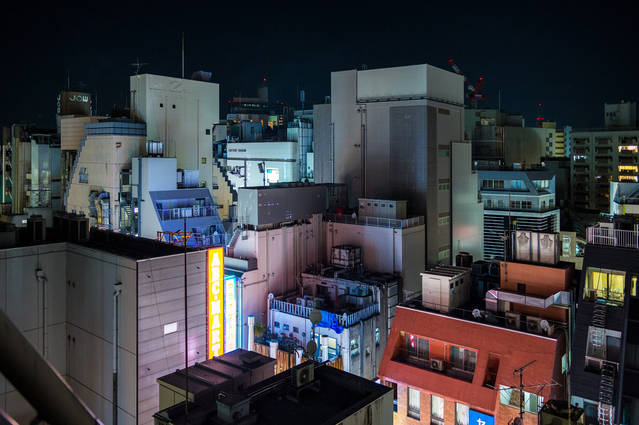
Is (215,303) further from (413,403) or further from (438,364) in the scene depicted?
(438,364)

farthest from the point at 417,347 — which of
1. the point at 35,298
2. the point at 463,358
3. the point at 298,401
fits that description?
the point at 35,298

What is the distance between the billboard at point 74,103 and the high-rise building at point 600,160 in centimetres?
6321

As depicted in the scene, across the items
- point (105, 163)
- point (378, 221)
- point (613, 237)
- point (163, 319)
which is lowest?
point (163, 319)

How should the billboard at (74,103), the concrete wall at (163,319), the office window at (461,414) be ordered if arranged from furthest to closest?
1. the billboard at (74,103)
2. the office window at (461,414)
3. the concrete wall at (163,319)

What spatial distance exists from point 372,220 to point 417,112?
8.56 metres

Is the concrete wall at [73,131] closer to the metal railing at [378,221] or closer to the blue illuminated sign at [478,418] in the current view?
the metal railing at [378,221]

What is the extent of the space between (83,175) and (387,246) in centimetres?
2436

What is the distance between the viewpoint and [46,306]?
2019 centimetres

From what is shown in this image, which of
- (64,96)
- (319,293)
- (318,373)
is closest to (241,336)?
(319,293)

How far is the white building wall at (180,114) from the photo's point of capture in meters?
39.7

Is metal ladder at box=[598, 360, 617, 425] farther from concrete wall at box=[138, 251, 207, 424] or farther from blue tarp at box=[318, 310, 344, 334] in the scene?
concrete wall at box=[138, 251, 207, 424]

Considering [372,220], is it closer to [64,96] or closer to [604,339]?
[604,339]

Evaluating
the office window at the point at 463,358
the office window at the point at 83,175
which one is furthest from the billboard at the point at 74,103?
the office window at the point at 463,358

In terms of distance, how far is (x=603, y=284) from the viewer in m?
20.6
